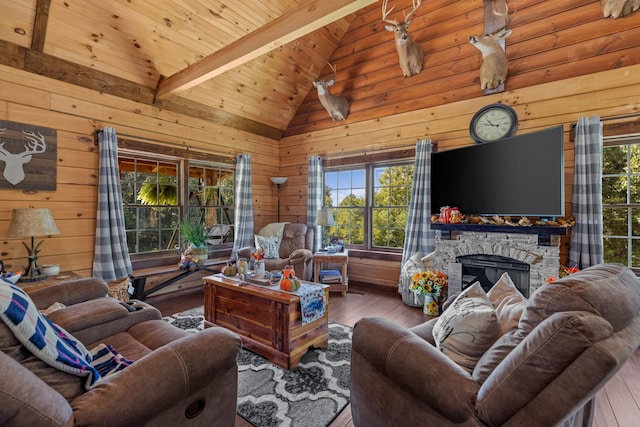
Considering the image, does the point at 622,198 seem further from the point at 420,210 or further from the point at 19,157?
the point at 19,157

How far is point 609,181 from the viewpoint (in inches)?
125

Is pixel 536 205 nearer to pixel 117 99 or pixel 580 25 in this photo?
pixel 580 25

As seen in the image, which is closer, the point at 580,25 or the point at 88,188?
the point at 580,25

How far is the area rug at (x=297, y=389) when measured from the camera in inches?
68.5

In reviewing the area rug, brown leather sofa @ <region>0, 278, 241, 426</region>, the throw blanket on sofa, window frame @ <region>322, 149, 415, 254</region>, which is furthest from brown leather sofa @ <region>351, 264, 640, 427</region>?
window frame @ <region>322, 149, 415, 254</region>

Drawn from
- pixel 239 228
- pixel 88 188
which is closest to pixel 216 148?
pixel 239 228

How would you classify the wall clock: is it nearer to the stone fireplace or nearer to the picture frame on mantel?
the stone fireplace

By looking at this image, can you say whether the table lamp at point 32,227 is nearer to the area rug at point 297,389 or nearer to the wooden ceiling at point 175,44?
the wooden ceiling at point 175,44

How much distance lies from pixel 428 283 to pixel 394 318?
1.83 ft

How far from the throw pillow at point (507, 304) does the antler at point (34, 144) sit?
4258 millimetres

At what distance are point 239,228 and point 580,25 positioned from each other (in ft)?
16.4

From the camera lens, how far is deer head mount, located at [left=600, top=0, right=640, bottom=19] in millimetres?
2809

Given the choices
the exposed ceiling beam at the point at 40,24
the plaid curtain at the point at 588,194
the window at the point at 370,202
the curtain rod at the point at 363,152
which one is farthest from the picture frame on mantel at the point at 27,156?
the plaid curtain at the point at 588,194

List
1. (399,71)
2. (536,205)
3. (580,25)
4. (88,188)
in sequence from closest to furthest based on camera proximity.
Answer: (536,205) < (580,25) < (88,188) < (399,71)
